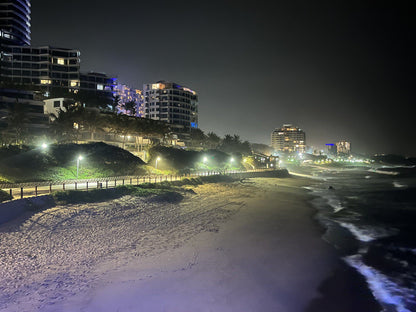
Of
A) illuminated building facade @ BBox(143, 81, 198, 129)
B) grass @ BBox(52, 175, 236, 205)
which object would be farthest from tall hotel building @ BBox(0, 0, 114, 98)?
grass @ BBox(52, 175, 236, 205)

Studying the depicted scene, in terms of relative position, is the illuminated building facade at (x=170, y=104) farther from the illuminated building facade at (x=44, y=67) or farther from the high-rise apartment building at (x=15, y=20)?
the high-rise apartment building at (x=15, y=20)

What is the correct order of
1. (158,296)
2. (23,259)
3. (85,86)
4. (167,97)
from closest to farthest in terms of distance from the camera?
(158,296) → (23,259) → (85,86) → (167,97)

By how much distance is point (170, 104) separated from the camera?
135250 mm

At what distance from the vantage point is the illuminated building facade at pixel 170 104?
13488 centimetres

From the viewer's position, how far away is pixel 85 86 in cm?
10225

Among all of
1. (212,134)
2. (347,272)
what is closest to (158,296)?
(347,272)

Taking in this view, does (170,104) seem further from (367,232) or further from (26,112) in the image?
(367,232)

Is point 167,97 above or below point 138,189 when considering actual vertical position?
above

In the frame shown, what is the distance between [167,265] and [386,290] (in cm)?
1016

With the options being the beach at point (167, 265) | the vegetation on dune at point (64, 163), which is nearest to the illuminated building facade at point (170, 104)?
the vegetation on dune at point (64, 163)

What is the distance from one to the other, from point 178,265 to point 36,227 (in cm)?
1035

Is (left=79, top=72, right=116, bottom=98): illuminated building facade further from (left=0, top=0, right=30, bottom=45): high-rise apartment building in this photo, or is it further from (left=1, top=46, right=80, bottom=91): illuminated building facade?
(left=0, top=0, right=30, bottom=45): high-rise apartment building

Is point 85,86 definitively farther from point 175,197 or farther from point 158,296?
point 158,296

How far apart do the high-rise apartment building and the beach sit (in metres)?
125
